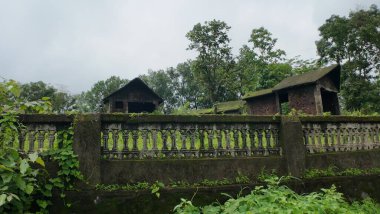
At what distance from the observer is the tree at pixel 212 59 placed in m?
36.5

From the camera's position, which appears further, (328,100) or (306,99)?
(328,100)

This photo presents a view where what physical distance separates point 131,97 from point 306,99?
1340 centimetres

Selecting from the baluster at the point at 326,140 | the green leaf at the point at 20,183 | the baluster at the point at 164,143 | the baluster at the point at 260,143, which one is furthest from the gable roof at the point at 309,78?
the green leaf at the point at 20,183

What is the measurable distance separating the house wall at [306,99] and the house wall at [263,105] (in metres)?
2.30

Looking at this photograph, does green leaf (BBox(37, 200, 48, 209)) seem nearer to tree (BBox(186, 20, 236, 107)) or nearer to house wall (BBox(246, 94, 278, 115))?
house wall (BBox(246, 94, 278, 115))

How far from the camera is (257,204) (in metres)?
4.34

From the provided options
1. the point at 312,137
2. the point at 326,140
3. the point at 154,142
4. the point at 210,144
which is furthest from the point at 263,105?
the point at 154,142

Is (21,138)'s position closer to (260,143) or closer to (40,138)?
(40,138)

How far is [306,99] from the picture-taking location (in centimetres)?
2019

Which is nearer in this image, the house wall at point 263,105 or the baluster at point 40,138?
the baluster at point 40,138

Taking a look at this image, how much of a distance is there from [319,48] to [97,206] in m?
34.7

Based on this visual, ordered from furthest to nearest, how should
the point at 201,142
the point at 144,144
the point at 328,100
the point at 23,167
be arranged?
the point at 328,100, the point at 201,142, the point at 144,144, the point at 23,167

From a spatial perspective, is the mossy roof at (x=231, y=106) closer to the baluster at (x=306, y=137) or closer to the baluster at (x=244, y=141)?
the baluster at (x=306, y=137)

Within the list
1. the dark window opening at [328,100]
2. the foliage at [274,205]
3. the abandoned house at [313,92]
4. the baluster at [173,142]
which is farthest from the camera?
the dark window opening at [328,100]
